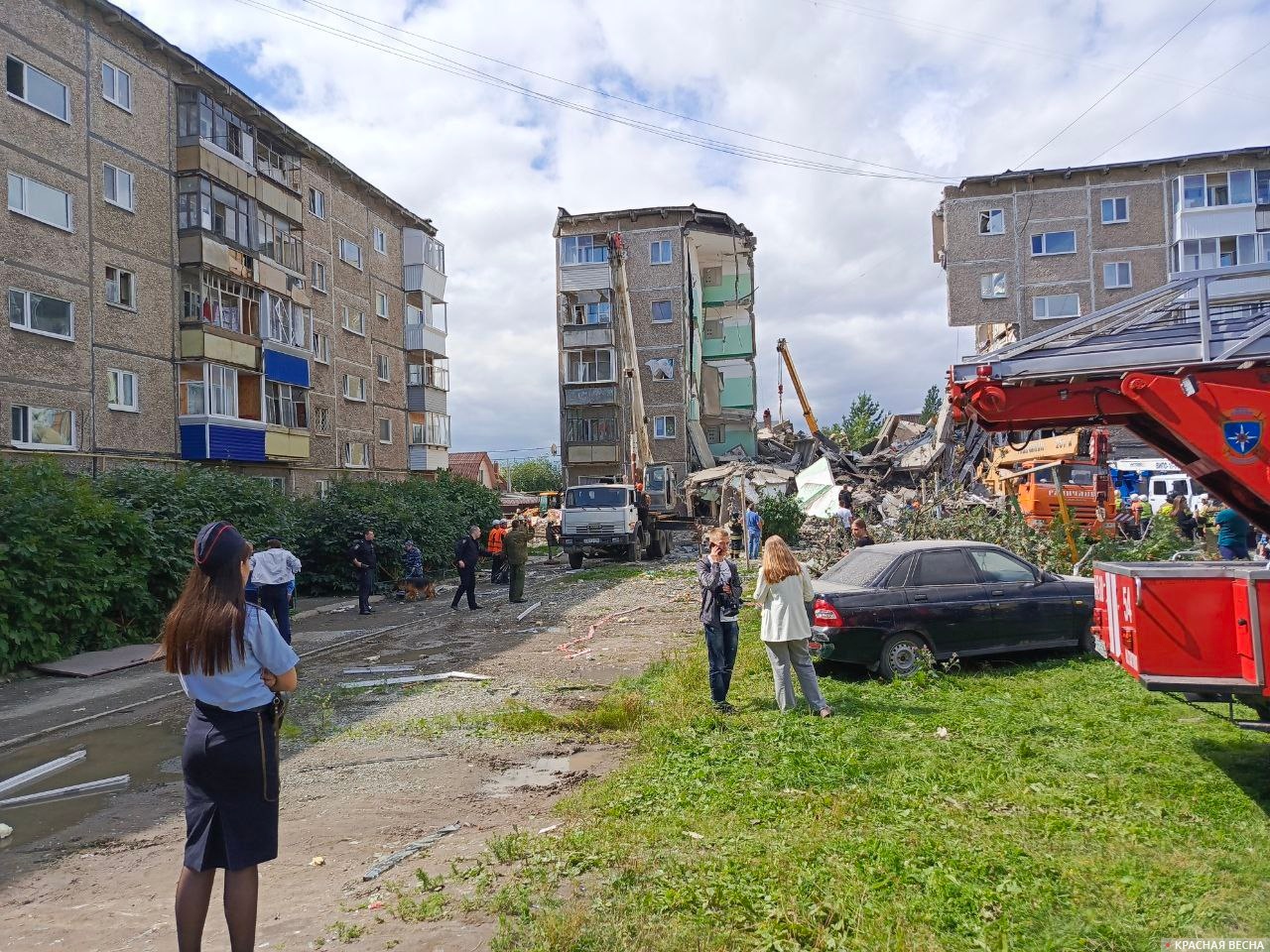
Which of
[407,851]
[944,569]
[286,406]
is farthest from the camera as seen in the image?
[286,406]

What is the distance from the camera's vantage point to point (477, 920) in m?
4.20

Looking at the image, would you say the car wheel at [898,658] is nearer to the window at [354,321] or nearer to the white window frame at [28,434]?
the white window frame at [28,434]

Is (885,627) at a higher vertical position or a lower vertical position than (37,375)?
lower

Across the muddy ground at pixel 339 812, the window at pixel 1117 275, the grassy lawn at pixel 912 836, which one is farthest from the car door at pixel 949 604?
the window at pixel 1117 275

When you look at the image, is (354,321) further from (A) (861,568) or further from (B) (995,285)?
(A) (861,568)

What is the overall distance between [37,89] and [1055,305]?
125 ft

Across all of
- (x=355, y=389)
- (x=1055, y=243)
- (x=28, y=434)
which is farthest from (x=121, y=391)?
(x=1055, y=243)

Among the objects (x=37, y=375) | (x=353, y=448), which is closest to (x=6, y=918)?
(x=37, y=375)

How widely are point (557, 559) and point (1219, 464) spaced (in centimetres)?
2664

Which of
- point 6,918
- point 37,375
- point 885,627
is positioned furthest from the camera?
point 37,375

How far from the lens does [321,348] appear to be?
34.4 m

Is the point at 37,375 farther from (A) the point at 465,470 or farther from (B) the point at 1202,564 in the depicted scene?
(A) the point at 465,470

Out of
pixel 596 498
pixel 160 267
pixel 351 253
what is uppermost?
pixel 351 253

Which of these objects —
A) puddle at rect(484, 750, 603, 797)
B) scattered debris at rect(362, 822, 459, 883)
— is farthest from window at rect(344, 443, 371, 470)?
scattered debris at rect(362, 822, 459, 883)
